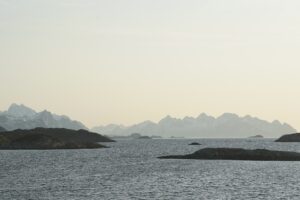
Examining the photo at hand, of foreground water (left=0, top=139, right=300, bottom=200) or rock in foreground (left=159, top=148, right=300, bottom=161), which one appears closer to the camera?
foreground water (left=0, top=139, right=300, bottom=200)

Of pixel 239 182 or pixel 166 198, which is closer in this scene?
pixel 166 198

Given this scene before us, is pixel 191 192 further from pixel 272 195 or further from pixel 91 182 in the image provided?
pixel 91 182

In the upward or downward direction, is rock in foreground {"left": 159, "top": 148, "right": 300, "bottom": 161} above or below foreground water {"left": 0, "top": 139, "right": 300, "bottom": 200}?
above

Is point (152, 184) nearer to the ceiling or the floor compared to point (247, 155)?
nearer to the floor

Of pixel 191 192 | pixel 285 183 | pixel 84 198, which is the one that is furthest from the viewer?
pixel 285 183

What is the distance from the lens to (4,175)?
99.1m

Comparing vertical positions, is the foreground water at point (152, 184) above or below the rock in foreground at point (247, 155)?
below

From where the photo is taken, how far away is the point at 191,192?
72688mm

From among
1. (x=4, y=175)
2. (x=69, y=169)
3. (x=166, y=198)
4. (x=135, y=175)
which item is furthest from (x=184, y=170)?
(x=166, y=198)

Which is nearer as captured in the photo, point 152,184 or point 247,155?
point 152,184

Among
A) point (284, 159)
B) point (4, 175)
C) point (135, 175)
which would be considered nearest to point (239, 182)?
point (135, 175)

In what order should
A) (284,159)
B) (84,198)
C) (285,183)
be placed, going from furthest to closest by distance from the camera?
(284,159), (285,183), (84,198)

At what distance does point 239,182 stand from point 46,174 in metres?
37.8

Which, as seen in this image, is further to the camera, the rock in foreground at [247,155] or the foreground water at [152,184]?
the rock in foreground at [247,155]
